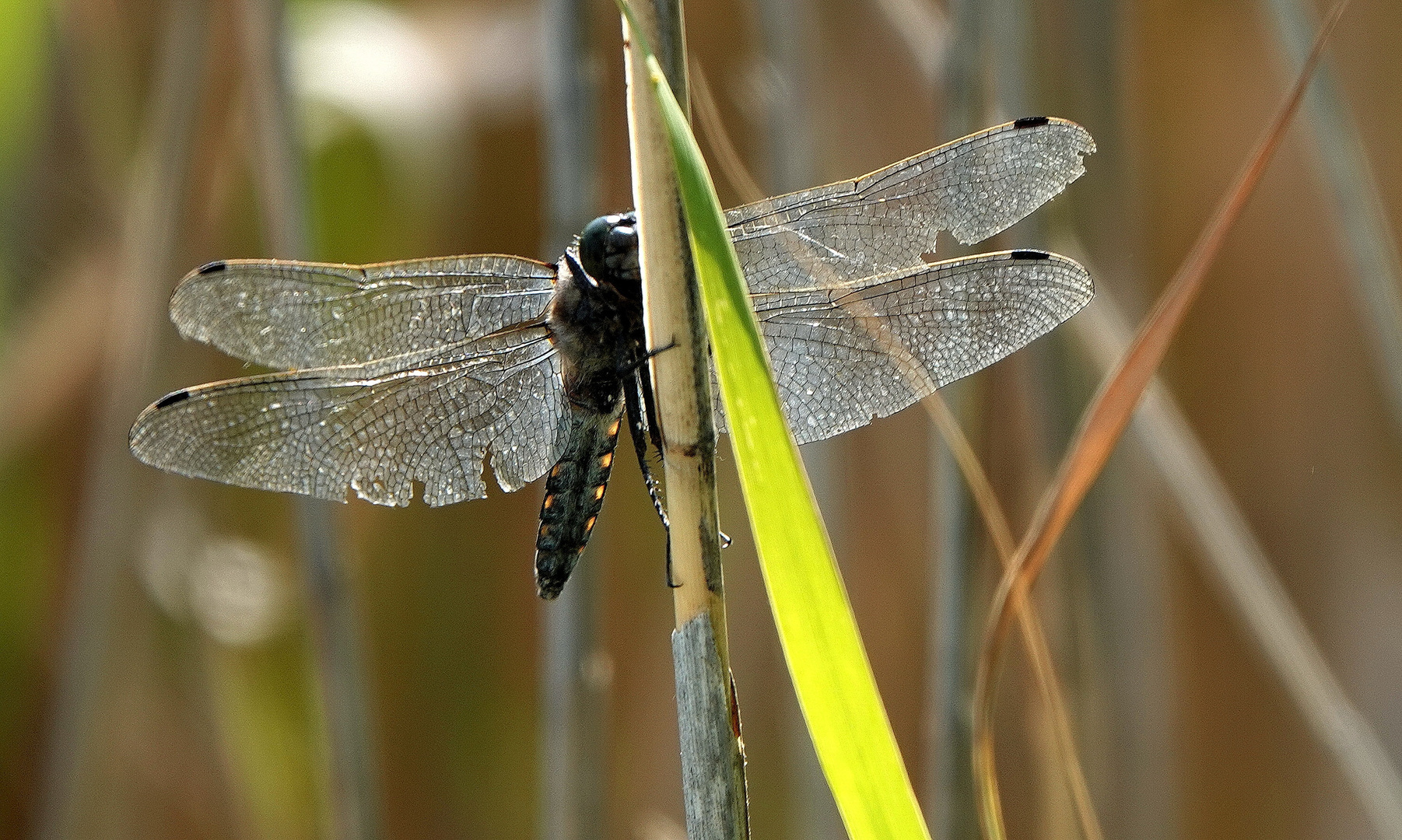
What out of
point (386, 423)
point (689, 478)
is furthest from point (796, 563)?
point (386, 423)

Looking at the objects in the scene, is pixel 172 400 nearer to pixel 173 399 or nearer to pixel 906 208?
pixel 173 399

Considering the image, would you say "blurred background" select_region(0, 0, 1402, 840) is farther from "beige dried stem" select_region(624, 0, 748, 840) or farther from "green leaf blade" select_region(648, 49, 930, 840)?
"green leaf blade" select_region(648, 49, 930, 840)

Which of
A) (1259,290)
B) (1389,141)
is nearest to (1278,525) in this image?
(1259,290)

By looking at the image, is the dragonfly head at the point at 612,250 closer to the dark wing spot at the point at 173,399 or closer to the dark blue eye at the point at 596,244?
the dark blue eye at the point at 596,244

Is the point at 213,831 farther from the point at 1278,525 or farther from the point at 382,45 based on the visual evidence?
the point at 1278,525

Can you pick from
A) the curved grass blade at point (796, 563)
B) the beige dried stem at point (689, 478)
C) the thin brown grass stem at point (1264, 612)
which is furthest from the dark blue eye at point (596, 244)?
the thin brown grass stem at point (1264, 612)

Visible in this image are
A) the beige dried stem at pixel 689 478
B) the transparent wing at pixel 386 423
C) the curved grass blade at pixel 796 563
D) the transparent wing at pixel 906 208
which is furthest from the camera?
the transparent wing at pixel 386 423

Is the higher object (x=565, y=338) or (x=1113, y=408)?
(x=565, y=338)
